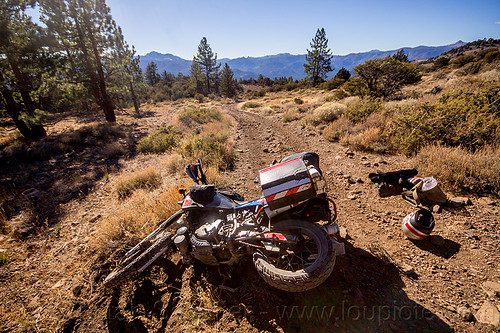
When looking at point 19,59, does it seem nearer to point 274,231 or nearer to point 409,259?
point 274,231

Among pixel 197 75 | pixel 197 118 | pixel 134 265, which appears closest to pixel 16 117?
pixel 197 118

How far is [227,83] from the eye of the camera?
4484 cm

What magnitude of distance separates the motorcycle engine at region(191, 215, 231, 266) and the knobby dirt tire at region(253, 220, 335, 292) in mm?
594

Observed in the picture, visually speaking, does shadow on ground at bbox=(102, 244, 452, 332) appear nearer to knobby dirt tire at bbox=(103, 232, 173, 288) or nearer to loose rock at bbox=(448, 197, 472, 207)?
knobby dirt tire at bbox=(103, 232, 173, 288)

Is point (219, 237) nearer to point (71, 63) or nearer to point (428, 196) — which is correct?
point (428, 196)

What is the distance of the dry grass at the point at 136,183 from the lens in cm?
535

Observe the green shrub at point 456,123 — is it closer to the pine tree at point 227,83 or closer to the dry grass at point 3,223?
the dry grass at point 3,223

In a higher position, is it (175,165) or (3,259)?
(175,165)

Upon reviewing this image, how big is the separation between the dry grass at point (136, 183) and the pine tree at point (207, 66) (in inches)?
1805

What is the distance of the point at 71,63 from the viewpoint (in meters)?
12.1

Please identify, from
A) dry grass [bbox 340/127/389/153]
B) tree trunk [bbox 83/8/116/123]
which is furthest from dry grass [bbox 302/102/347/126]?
tree trunk [bbox 83/8/116/123]

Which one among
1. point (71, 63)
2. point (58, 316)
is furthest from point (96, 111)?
point (58, 316)

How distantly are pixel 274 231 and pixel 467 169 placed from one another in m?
4.54

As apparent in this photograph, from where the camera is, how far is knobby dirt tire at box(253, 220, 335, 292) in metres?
1.85
